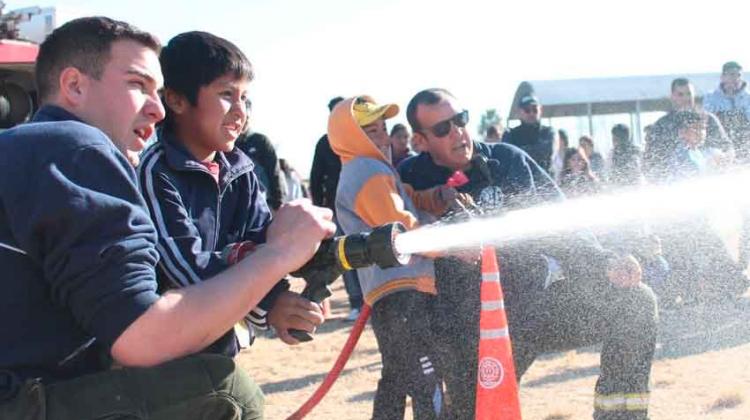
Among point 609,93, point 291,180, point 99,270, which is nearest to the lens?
point 99,270

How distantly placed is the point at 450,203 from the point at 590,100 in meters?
12.7

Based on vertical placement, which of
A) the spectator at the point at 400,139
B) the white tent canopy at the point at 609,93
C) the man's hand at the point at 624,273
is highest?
the man's hand at the point at 624,273

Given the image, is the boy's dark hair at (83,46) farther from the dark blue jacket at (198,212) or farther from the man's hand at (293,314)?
the man's hand at (293,314)

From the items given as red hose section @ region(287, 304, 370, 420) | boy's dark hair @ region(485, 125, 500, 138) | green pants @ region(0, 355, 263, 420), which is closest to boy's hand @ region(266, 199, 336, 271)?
green pants @ region(0, 355, 263, 420)

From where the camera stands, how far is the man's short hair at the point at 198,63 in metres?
2.87

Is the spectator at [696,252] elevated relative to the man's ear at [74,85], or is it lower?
lower

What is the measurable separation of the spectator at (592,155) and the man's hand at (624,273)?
6.25 m

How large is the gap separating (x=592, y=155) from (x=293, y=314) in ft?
31.3

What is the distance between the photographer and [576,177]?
29.5 feet

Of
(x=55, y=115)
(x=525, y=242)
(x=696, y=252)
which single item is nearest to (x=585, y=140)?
(x=696, y=252)

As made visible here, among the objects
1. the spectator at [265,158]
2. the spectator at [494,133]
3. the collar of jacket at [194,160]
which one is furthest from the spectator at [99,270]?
the spectator at [494,133]

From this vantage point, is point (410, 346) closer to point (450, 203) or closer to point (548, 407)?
point (450, 203)

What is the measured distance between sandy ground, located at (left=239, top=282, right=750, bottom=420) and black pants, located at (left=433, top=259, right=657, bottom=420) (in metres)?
1.29

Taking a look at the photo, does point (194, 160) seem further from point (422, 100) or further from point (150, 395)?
Answer: point (422, 100)
